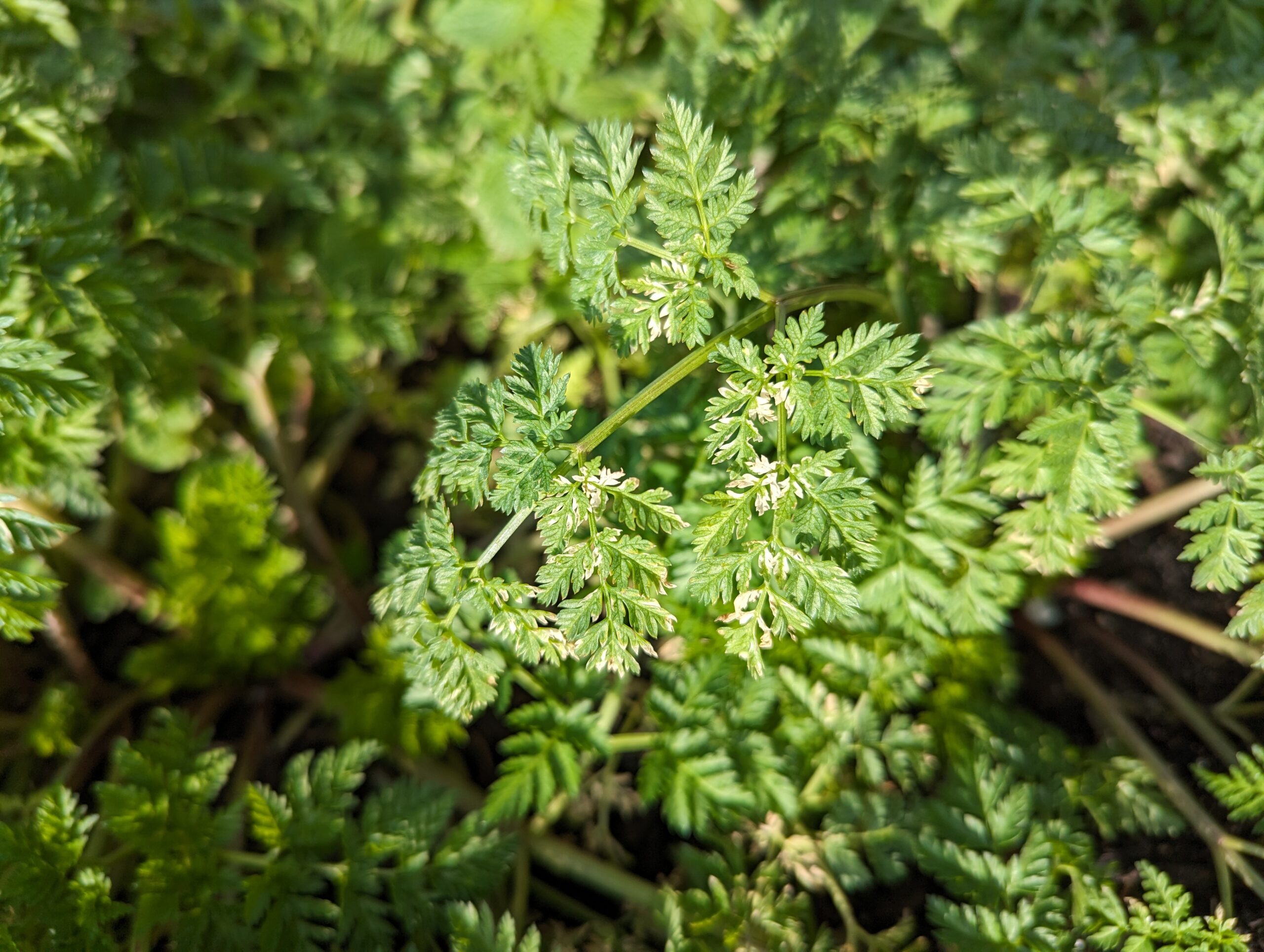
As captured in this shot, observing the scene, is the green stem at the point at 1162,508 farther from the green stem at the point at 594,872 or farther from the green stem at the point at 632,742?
the green stem at the point at 594,872

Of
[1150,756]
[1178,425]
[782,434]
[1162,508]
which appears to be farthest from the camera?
[1162,508]

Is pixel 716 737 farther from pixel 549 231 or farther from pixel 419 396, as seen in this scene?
pixel 419 396

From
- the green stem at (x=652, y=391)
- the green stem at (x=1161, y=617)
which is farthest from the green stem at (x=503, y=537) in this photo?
the green stem at (x=1161, y=617)

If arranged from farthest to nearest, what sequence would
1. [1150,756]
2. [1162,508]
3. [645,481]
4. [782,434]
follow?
[1162,508] < [1150,756] < [645,481] < [782,434]

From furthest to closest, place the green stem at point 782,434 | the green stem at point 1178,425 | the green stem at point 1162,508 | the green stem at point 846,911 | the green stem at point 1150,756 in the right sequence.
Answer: the green stem at point 1162,508 → the green stem at point 846,911 → the green stem at point 1150,756 → the green stem at point 1178,425 → the green stem at point 782,434

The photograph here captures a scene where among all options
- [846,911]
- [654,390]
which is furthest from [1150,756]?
[654,390]

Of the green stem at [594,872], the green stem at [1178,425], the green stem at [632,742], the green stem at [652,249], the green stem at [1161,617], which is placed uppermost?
the green stem at [1178,425]

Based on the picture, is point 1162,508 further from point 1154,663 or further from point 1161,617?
point 1154,663

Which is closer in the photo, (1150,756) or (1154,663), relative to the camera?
(1150,756)
